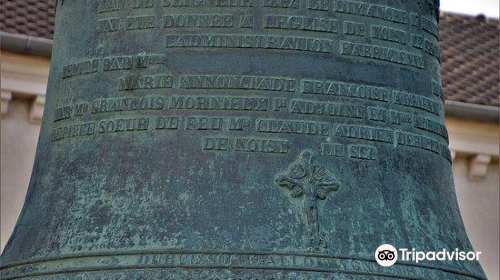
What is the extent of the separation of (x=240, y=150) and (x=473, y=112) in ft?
41.9

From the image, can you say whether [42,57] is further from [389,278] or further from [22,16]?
[389,278]

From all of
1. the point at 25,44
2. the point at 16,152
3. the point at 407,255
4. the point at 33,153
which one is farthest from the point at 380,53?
the point at 16,152

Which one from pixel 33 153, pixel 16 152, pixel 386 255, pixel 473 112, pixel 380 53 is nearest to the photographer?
pixel 386 255

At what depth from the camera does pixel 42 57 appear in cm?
1616

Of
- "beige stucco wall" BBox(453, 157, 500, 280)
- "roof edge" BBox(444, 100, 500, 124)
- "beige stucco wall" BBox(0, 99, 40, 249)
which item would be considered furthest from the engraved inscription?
"beige stucco wall" BBox(453, 157, 500, 280)

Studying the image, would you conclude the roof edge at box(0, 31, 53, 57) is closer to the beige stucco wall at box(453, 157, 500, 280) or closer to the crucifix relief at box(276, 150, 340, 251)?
the beige stucco wall at box(453, 157, 500, 280)

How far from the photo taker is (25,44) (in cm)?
1595

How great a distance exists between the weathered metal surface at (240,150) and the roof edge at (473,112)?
12.0m

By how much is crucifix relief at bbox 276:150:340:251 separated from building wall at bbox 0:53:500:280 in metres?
11.8

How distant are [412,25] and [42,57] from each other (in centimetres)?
1139

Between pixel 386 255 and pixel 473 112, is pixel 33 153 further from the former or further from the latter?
pixel 386 255

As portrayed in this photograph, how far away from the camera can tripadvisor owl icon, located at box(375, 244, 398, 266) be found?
462 cm

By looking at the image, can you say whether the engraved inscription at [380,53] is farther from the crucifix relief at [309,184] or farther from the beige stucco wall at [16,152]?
the beige stucco wall at [16,152]

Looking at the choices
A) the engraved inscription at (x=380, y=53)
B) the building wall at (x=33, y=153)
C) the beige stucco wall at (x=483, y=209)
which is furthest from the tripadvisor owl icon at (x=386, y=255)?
the beige stucco wall at (x=483, y=209)
